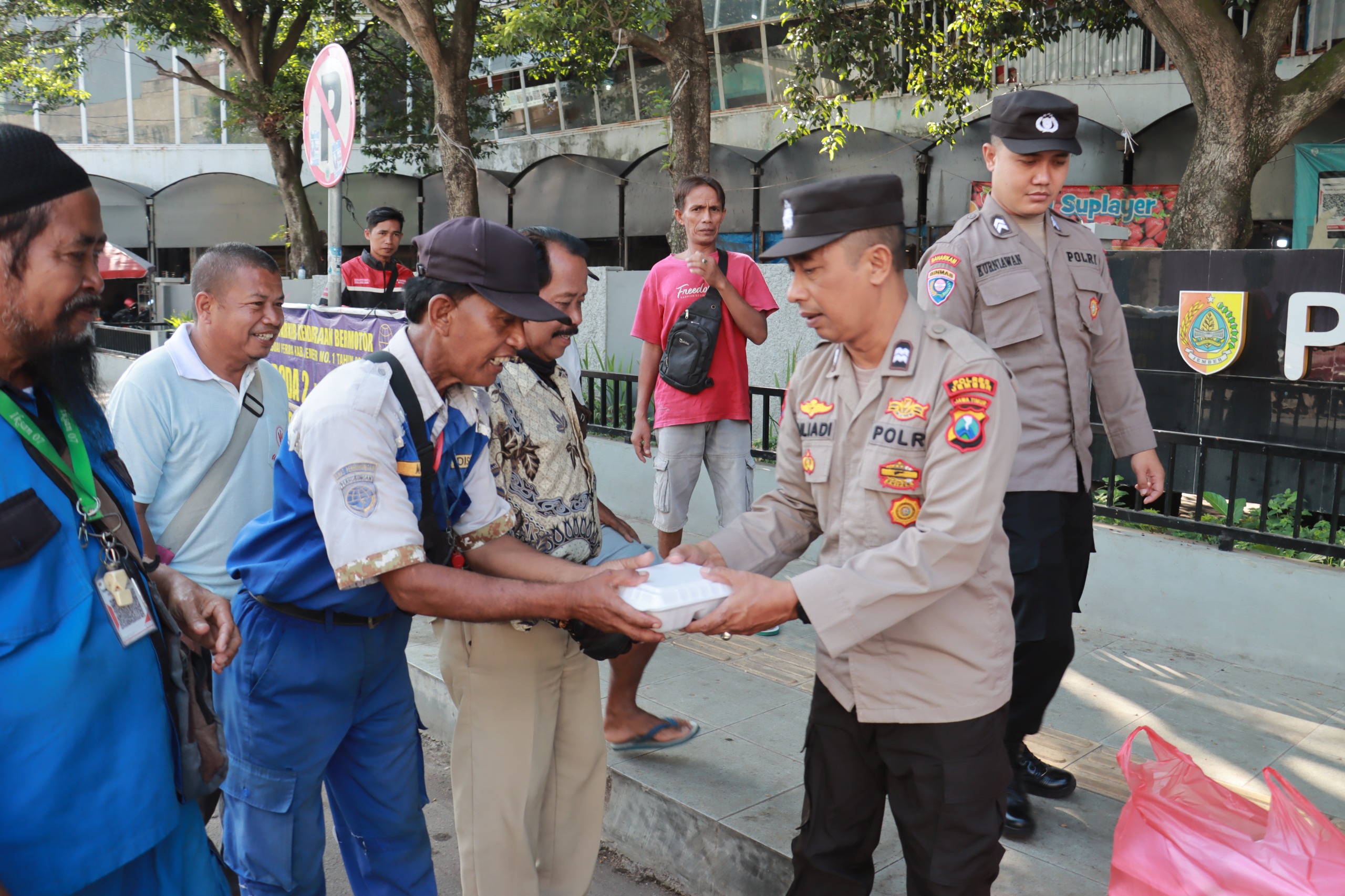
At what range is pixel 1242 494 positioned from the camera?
5.36m

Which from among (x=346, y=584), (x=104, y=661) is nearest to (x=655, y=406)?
(x=346, y=584)

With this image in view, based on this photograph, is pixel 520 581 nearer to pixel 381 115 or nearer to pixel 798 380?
pixel 798 380

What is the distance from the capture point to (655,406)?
504 cm

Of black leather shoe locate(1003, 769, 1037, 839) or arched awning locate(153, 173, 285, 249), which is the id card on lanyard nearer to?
black leather shoe locate(1003, 769, 1037, 839)

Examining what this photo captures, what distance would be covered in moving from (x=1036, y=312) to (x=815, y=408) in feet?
3.46

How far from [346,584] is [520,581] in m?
0.36

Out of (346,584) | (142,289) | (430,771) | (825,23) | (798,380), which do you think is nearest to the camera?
(346,584)

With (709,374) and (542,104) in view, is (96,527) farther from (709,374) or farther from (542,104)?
(542,104)

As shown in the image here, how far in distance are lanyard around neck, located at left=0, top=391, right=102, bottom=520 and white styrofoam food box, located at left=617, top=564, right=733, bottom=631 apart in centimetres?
102

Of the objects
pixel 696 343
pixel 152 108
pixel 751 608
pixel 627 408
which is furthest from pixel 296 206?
pixel 751 608

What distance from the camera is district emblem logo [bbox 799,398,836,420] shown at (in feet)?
7.73

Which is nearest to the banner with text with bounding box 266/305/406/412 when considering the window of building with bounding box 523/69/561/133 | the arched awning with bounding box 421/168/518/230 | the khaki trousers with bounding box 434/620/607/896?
the khaki trousers with bounding box 434/620/607/896

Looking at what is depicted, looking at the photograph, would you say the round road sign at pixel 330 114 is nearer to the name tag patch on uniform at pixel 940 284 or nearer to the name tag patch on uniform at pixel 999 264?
the name tag patch on uniform at pixel 940 284

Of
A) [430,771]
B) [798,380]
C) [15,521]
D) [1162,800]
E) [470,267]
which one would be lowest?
[430,771]
